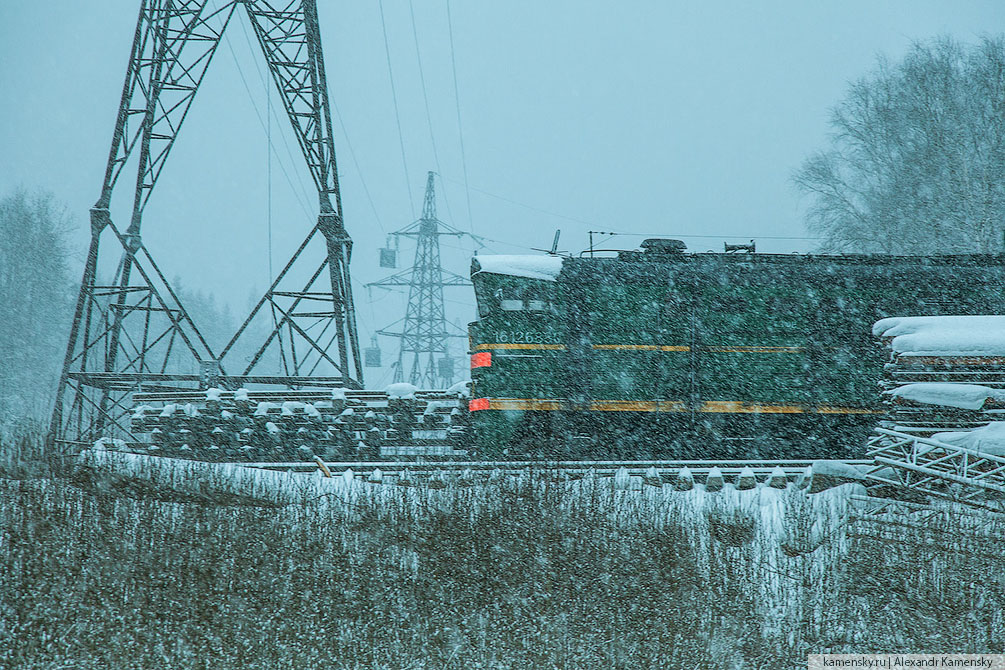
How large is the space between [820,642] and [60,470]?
759 cm

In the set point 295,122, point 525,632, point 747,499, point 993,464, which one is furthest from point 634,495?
point 295,122

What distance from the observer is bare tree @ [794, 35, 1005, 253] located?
19812mm

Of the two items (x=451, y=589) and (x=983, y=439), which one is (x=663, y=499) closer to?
(x=451, y=589)

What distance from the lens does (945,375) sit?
7711 mm

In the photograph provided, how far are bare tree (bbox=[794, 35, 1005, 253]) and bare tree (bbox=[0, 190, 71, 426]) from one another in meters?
29.5

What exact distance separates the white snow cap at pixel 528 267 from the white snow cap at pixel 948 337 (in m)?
4.42

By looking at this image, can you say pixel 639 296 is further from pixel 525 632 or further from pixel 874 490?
pixel 525 632

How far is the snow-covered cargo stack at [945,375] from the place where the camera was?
750 cm

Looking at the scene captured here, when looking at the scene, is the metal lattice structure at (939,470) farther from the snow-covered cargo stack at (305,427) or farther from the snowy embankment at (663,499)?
the snow-covered cargo stack at (305,427)

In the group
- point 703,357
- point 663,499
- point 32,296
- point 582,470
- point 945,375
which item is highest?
point 32,296

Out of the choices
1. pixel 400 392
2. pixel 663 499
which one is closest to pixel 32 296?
pixel 400 392

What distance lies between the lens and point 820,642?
18.8ft

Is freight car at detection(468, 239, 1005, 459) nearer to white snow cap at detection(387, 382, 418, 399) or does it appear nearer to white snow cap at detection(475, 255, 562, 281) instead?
white snow cap at detection(475, 255, 562, 281)

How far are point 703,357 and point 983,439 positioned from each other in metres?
3.75
